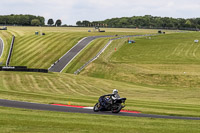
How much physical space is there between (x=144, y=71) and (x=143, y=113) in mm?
48526

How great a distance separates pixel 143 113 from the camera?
27109mm

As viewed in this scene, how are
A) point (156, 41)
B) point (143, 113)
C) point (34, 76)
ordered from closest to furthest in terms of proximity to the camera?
point (143, 113) → point (34, 76) → point (156, 41)

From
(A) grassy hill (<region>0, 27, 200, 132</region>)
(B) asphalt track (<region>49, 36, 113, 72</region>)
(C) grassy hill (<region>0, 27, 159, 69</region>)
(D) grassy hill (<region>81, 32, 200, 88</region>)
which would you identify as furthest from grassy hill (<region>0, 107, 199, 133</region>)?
(C) grassy hill (<region>0, 27, 159, 69</region>)

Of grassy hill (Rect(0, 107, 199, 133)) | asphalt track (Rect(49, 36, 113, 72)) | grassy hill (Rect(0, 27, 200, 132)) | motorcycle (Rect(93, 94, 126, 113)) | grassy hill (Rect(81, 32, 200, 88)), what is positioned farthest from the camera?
asphalt track (Rect(49, 36, 113, 72))

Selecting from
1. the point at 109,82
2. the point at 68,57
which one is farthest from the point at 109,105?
the point at 68,57

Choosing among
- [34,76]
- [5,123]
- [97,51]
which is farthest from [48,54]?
[5,123]

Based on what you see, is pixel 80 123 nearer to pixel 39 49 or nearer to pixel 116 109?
pixel 116 109

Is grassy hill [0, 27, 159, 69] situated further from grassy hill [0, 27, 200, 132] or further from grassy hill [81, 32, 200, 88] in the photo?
grassy hill [81, 32, 200, 88]

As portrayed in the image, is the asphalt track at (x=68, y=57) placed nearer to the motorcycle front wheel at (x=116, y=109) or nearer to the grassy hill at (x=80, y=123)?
the motorcycle front wheel at (x=116, y=109)

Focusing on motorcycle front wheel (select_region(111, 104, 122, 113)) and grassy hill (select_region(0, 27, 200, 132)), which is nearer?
grassy hill (select_region(0, 27, 200, 132))

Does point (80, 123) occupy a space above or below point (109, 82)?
above

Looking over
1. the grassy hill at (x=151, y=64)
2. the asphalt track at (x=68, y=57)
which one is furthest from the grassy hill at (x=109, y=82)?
the asphalt track at (x=68, y=57)

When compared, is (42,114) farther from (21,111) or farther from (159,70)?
(159,70)

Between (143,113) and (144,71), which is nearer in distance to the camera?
(143,113)
